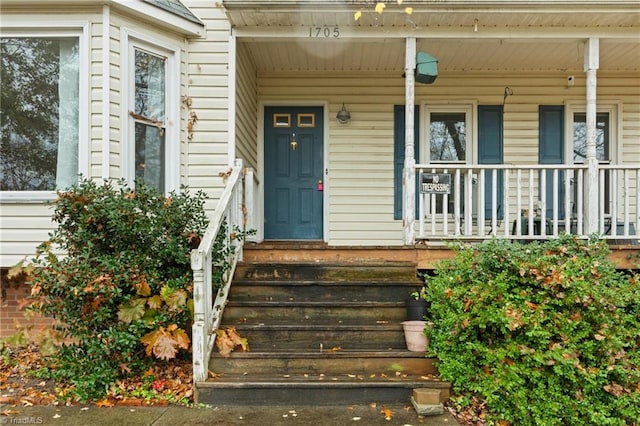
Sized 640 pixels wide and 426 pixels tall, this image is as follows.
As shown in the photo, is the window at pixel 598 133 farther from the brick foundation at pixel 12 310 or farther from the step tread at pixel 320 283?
the brick foundation at pixel 12 310

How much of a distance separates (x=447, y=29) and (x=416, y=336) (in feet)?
11.7

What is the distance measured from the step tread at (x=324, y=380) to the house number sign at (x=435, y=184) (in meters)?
2.18

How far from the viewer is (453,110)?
22.3ft

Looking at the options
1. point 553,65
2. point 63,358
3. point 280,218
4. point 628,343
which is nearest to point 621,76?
point 553,65

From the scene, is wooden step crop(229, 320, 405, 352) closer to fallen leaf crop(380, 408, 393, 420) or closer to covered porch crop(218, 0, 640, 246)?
fallen leaf crop(380, 408, 393, 420)

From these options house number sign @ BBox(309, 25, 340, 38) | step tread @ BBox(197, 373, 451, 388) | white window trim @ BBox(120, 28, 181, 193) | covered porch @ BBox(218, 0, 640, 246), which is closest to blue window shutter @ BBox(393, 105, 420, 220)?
covered porch @ BBox(218, 0, 640, 246)

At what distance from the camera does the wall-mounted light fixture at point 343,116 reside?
668cm

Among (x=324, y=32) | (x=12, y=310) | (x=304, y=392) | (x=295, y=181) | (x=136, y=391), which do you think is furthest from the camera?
Result: (x=295, y=181)

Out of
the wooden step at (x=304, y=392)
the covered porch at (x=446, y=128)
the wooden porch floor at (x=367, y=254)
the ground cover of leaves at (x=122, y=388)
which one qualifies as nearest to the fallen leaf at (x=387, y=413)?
the wooden step at (x=304, y=392)

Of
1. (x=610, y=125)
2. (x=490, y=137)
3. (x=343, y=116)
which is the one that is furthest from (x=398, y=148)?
(x=610, y=125)

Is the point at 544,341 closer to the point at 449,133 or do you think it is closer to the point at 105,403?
the point at 105,403

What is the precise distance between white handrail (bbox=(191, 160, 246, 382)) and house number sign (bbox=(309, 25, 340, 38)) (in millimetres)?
1796

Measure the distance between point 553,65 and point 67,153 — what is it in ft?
21.1

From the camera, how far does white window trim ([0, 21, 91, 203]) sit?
4672 millimetres
